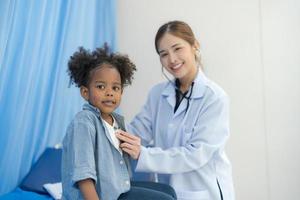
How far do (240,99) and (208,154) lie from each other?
940mm

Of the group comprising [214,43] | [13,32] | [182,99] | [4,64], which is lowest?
[182,99]

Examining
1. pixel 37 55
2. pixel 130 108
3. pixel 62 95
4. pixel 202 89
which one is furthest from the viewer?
pixel 130 108

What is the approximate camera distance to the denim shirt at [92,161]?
0.93 m

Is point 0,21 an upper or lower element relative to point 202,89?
upper

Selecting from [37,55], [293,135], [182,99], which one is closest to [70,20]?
[37,55]

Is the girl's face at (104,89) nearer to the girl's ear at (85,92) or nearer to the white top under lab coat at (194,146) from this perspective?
the girl's ear at (85,92)

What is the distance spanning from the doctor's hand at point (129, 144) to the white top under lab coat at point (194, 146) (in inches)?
1.6

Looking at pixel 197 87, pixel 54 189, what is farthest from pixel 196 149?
pixel 54 189

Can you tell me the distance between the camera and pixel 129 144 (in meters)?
1.12

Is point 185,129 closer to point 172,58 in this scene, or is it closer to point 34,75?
point 172,58

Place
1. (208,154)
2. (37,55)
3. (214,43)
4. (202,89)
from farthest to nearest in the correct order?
(214,43) → (37,55) → (202,89) → (208,154)

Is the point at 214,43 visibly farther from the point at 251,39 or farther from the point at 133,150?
the point at 133,150

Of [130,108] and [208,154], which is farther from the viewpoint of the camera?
[130,108]

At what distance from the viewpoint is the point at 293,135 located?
6.66 ft
